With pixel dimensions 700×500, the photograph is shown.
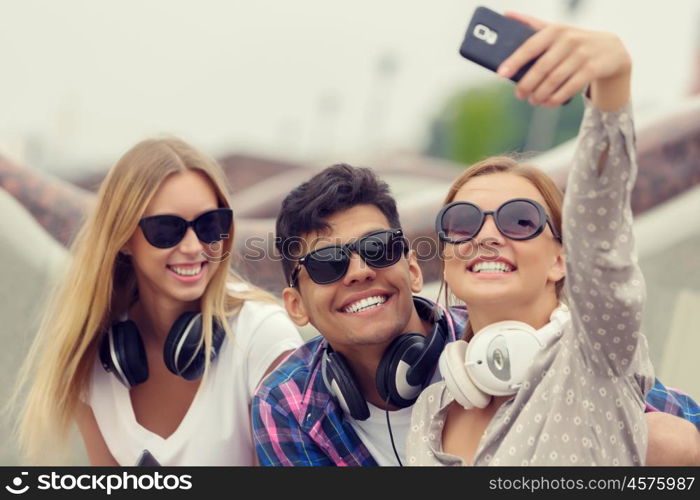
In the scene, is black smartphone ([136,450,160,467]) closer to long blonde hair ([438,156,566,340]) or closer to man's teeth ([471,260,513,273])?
long blonde hair ([438,156,566,340])

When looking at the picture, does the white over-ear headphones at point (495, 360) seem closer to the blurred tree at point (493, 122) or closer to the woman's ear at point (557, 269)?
the woman's ear at point (557, 269)

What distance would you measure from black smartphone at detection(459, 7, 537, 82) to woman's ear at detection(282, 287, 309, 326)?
138 cm

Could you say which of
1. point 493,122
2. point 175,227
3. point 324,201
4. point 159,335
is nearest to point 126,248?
point 175,227

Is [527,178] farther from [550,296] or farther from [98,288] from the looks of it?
[98,288]

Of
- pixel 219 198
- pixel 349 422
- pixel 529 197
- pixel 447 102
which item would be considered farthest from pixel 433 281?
pixel 447 102

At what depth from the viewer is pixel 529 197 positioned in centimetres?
249

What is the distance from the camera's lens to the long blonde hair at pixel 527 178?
253 cm

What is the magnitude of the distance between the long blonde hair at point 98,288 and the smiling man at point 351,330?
638mm

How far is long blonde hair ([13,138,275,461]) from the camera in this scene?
346 centimetres

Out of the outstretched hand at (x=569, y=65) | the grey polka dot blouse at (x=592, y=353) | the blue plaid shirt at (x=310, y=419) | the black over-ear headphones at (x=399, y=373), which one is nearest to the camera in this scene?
the outstretched hand at (x=569, y=65)

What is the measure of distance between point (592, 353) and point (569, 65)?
729 mm

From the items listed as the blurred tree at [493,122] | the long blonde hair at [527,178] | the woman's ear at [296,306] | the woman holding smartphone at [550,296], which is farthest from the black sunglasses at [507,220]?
the blurred tree at [493,122]

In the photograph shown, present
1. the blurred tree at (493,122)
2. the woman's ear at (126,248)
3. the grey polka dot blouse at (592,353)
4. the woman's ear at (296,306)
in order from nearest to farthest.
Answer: the grey polka dot blouse at (592,353) < the woman's ear at (296,306) < the woman's ear at (126,248) < the blurred tree at (493,122)

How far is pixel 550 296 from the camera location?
2441mm
